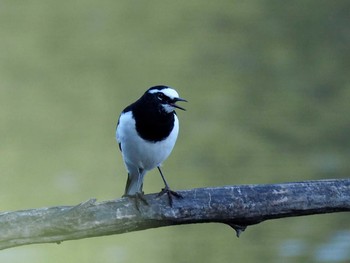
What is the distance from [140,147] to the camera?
3.49 meters

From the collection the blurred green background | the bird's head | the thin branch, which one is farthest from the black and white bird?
the blurred green background

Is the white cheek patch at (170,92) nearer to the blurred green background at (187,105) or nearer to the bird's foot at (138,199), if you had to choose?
the bird's foot at (138,199)

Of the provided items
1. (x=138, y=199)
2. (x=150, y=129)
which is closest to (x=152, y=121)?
(x=150, y=129)

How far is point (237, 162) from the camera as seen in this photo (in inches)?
259

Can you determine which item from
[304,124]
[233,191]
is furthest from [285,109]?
[233,191]

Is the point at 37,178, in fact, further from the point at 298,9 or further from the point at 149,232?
the point at 298,9

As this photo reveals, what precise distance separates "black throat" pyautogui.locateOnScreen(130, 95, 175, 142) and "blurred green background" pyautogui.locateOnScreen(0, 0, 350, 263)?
5.93 ft

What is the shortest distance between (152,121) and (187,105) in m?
4.02

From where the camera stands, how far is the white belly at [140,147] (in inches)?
137

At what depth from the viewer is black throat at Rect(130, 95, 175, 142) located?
3.50m

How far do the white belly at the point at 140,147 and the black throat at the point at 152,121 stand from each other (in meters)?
0.02

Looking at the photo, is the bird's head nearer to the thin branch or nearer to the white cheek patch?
the white cheek patch

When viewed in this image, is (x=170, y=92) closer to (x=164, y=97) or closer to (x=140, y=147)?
(x=164, y=97)

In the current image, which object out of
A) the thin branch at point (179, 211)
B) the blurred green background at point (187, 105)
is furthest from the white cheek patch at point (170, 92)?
the blurred green background at point (187, 105)
